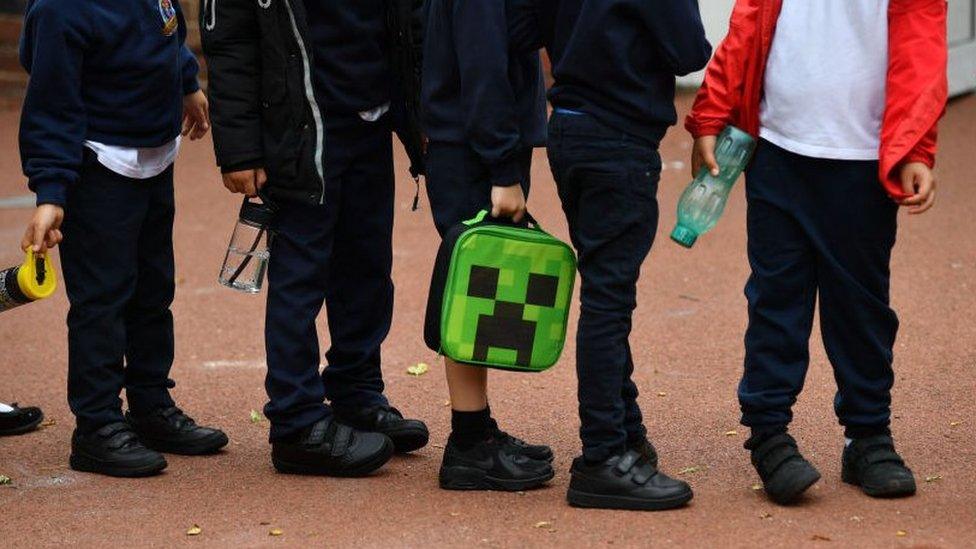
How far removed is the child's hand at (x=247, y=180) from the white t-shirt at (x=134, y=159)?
0.93 feet

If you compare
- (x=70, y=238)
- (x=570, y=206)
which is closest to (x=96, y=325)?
(x=70, y=238)

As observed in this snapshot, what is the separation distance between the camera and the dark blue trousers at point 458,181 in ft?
14.6

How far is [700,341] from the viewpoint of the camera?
640cm

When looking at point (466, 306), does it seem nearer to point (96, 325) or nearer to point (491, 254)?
point (491, 254)

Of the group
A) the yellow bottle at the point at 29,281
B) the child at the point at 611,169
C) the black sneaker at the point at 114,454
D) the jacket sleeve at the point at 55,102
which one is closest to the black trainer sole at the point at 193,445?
the black sneaker at the point at 114,454

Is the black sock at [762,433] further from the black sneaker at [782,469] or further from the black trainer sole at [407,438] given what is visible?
the black trainer sole at [407,438]

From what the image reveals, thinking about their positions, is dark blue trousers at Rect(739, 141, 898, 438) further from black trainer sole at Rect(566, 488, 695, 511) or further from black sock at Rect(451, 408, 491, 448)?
black sock at Rect(451, 408, 491, 448)

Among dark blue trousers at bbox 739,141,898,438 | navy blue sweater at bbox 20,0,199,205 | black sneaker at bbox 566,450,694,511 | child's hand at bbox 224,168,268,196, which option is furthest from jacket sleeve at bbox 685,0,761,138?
navy blue sweater at bbox 20,0,199,205

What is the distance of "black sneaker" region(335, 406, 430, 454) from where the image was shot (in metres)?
5.02

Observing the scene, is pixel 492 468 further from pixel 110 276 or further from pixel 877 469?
pixel 110 276

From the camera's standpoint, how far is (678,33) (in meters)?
4.16

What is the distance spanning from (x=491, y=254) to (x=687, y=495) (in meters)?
0.84

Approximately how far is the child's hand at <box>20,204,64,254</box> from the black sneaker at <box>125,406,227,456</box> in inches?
29.2

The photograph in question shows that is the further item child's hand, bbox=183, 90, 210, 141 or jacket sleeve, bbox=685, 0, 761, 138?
child's hand, bbox=183, 90, 210, 141
